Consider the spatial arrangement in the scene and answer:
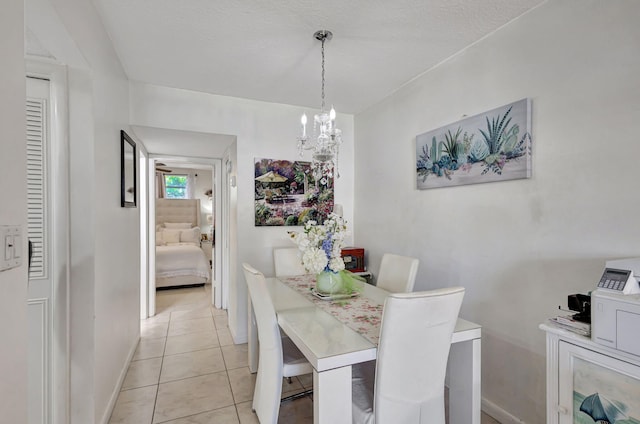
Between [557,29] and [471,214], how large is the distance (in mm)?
1125

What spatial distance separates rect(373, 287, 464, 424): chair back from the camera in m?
1.19

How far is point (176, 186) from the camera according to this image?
7711mm

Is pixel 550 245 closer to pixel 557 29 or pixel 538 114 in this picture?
pixel 538 114

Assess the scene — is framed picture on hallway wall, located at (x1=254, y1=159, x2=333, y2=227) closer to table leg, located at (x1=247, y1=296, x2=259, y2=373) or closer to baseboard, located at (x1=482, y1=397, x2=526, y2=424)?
table leg, located at (x1=247, y1=296, x2=259, y2=373)

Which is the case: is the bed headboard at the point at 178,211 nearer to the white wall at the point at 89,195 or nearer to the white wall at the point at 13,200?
the white wall at the point at 89,195

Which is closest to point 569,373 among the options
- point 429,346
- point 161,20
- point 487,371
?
point 429,346

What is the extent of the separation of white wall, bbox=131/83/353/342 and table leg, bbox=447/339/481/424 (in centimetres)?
205

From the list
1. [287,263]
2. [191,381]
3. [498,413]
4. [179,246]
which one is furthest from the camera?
[179,246]

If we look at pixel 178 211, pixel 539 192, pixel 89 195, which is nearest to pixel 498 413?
pixel 539 192

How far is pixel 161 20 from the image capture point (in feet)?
5.98

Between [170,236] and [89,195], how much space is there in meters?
5.11

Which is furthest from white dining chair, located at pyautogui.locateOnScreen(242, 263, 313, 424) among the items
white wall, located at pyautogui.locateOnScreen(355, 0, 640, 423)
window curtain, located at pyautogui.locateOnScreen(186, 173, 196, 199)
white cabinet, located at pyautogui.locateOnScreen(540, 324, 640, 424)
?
window curtain, located at pyautogui.locateOnScreen(186, 173, 196, 199)

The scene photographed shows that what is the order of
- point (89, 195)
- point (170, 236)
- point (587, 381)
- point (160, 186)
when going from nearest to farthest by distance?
point (587, 381), point (89, 195), point (170, 236), point (160, 186)

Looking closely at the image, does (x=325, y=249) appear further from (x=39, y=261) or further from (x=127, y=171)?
(x=127, y=171)
